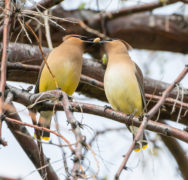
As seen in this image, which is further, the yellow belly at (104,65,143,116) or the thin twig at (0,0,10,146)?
the yellow belly at (104,65,143,116)

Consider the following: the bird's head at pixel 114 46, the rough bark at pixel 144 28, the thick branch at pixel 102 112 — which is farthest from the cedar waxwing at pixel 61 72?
the rough bark at pixel 144 28

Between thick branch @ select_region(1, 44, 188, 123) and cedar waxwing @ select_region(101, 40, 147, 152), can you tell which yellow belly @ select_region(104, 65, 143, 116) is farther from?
thick branch @ select_region(1, 44, 188, 123)

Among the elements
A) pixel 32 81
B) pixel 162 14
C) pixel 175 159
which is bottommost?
pixel 175 159

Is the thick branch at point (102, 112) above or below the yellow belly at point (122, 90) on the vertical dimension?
above

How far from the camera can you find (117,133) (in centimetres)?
450

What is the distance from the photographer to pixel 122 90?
3482 millimetres

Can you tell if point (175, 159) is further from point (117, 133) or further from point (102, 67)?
point (102, 67)

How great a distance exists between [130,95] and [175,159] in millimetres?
899

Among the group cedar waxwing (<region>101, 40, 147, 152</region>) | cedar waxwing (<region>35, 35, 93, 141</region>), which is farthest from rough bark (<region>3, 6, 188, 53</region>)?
cedar waxwing (<region>101, 40, 147, 152</region>)

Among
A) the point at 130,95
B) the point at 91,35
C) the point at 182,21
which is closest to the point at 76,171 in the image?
the point at 130,95

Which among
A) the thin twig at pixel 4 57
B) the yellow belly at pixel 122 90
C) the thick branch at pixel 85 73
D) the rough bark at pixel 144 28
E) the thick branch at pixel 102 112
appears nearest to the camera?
the thin twig at pixel 4 57

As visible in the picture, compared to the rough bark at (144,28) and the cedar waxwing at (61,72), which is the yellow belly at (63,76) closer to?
the cedar waxwing at (61,72)

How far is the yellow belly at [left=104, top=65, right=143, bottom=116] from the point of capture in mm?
3461

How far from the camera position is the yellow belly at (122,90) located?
3461mm
